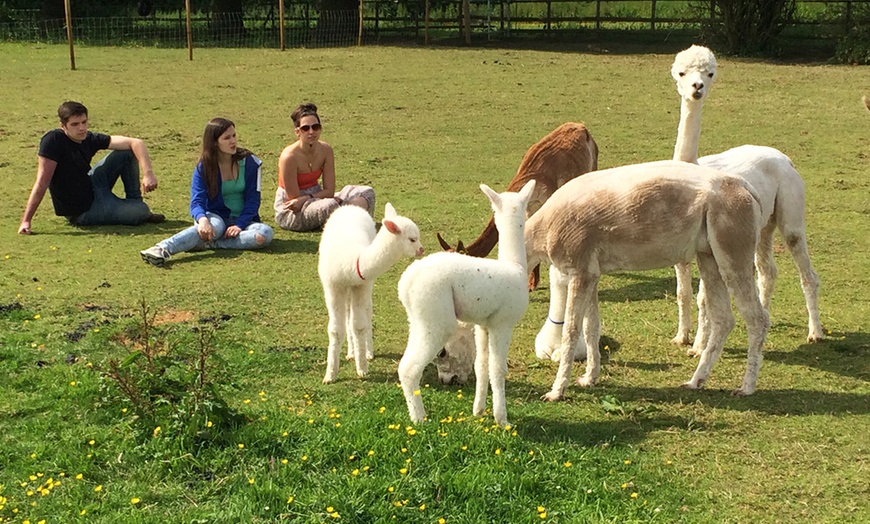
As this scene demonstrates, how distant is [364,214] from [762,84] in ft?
49.3

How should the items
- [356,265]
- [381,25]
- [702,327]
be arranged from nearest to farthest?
[356,265]
[702,327]
[381,25]

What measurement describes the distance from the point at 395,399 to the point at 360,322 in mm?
722

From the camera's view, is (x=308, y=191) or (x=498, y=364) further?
(x=308, y=191)

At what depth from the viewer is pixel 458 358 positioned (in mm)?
5973

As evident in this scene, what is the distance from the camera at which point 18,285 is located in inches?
316

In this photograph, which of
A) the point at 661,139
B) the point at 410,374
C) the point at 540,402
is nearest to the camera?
the point at 410,374

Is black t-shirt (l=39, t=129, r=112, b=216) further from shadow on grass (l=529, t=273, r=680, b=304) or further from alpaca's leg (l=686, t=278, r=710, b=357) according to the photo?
alpaca's leg (l=686, t=278, r=710, b=357)

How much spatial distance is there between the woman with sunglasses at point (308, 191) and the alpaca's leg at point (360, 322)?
10.8 ft

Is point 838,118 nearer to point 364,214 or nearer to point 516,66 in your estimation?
point 516,66

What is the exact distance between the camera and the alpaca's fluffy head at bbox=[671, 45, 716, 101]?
660 centimetres

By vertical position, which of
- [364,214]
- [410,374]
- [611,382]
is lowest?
[611,382]

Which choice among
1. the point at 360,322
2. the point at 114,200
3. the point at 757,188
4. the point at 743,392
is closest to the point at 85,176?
the point at 114,200

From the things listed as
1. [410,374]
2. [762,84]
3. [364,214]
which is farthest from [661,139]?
[410,374]

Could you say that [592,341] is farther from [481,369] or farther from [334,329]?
[334,329]
